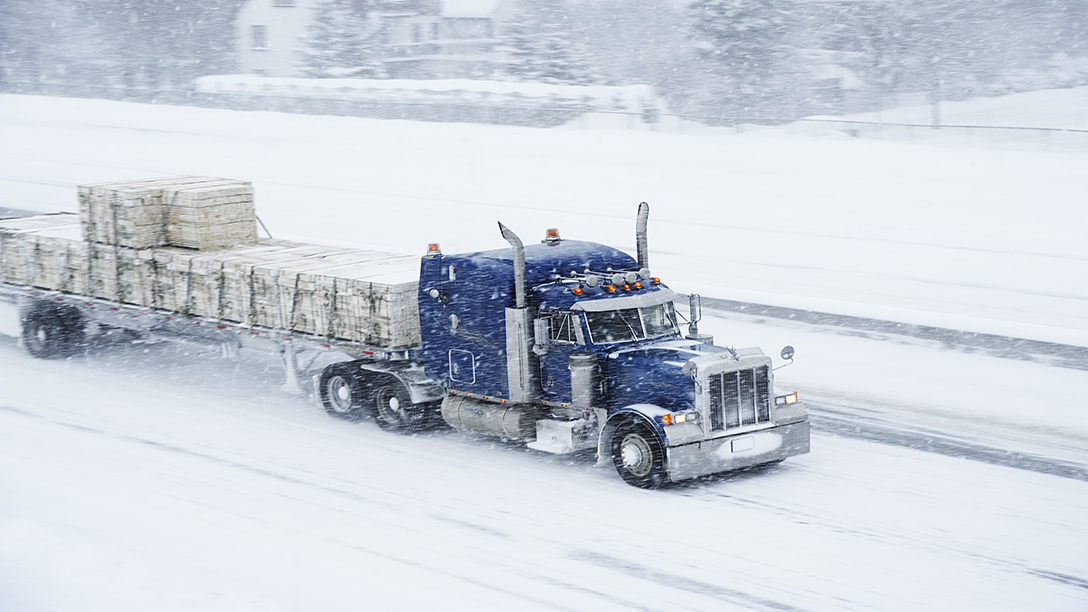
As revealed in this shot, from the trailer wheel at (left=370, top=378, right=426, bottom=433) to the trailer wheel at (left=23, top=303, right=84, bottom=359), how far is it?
7186 mm

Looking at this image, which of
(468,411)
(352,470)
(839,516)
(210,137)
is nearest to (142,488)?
(352,470)

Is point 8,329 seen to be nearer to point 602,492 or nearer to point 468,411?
point 468,411

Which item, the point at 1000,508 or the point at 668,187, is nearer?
the point at 1000,508

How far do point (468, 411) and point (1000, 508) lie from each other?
20.5ft

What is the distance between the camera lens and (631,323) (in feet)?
45.6

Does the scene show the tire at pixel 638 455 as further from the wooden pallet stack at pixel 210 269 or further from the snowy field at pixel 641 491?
the wooden pallet stack at pixel 210 269

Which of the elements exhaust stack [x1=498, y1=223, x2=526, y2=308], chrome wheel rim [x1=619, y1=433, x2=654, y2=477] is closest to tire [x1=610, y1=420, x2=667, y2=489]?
chrome wheel rim [x1=619, y1=433, x2=654, y2=477]

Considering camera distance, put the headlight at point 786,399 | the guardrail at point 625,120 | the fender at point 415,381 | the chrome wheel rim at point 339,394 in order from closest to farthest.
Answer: the headlight at point 786,399, the fender at point 415,381, the chrome wheel rim at point 339,394, the guardrail at point 625,120

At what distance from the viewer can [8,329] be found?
70.7 feet

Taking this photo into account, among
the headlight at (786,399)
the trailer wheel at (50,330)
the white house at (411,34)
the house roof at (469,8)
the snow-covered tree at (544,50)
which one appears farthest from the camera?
the house roof at (469,8)

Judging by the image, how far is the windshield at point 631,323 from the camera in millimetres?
13672

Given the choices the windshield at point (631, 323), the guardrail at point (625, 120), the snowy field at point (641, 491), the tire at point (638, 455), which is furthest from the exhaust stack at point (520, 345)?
the guardrail at point (625, 120)

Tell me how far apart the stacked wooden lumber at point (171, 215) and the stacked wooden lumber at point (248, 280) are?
0.17m

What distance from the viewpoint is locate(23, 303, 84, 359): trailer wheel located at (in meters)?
19.9
